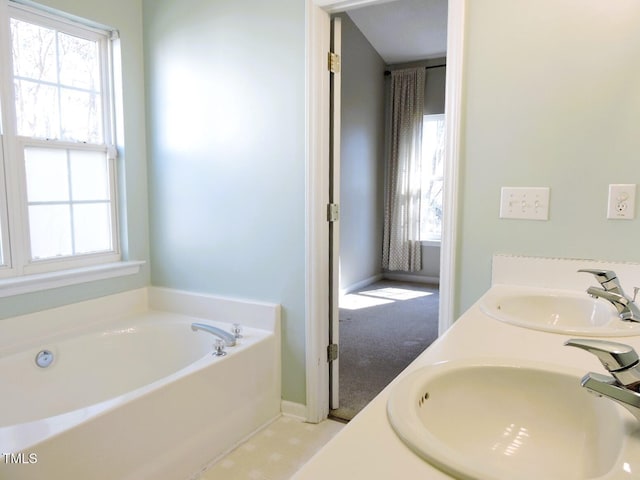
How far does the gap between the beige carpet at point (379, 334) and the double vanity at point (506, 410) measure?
153 centimetres

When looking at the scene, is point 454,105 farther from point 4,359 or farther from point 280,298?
point 4,359

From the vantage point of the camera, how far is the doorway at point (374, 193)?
3.76 m

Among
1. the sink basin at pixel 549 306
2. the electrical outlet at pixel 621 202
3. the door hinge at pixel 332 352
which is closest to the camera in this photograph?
the sink basin at pixel 549 306

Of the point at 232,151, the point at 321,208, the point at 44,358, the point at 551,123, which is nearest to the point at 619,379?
the point at 551,123

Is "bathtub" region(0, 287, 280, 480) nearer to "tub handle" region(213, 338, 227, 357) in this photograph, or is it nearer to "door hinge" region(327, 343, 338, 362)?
"tub handle" region(213, 338, 227, 357)

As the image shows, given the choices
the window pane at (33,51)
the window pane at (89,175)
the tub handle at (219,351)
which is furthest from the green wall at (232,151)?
the window pane at (33,51)

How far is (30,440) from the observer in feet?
→ 4.40

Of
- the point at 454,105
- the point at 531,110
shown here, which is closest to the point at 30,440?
the point at 454,105

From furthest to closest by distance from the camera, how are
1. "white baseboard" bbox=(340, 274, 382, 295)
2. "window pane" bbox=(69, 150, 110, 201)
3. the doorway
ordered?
"white baseboard" bbox=(340, 274, 382, 295)
the doorway
"window pane" bbox=(69, 150, 110, 201)

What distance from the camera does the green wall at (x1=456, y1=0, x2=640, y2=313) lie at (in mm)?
1489

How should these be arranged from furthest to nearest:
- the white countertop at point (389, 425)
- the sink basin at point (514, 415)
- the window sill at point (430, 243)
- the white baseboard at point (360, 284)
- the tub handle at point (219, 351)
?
the window sill at point (430, 243) < the white baseboard at point (360, 284) < the tub handle at point (219, 351) < the sink basin at point (514, 415) < the white countertop at point (389, 425)

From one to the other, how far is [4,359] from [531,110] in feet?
7.88

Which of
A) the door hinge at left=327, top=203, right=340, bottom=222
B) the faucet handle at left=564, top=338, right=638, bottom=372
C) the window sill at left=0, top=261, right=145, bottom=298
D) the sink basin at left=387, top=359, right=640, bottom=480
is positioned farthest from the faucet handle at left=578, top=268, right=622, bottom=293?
the window sill at left=0, top=261, right=145, bottom=298

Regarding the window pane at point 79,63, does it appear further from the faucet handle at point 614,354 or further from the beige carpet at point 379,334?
the faucet handle at point 614,354
